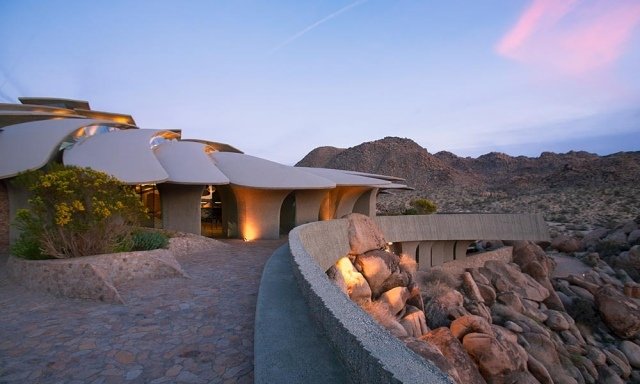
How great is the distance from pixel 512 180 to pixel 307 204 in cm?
5931

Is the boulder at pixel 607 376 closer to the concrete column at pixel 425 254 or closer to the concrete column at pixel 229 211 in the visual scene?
the concrete column at pixel 425 254

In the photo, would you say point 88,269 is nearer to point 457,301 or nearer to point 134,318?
point 134,318

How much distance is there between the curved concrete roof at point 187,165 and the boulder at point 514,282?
12968 millimetres

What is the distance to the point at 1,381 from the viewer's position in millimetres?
3873

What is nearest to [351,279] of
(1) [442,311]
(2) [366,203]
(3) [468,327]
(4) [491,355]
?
(3) [468,327]

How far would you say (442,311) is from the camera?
39.5 ft

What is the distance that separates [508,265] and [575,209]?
75.3 feet

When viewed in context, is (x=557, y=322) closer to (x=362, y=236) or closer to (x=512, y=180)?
(x=362, y=236)

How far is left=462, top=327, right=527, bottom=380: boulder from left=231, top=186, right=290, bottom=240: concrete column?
9039 millimetres

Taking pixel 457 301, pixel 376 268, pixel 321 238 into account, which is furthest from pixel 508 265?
pixel 321 238

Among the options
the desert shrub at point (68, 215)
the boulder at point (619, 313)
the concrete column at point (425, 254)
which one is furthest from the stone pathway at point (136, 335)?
the boulder at point (619, 313)

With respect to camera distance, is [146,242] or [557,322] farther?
[557,322]

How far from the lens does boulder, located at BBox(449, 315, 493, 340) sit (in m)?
9.88

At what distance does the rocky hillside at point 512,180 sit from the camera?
1460 inches
